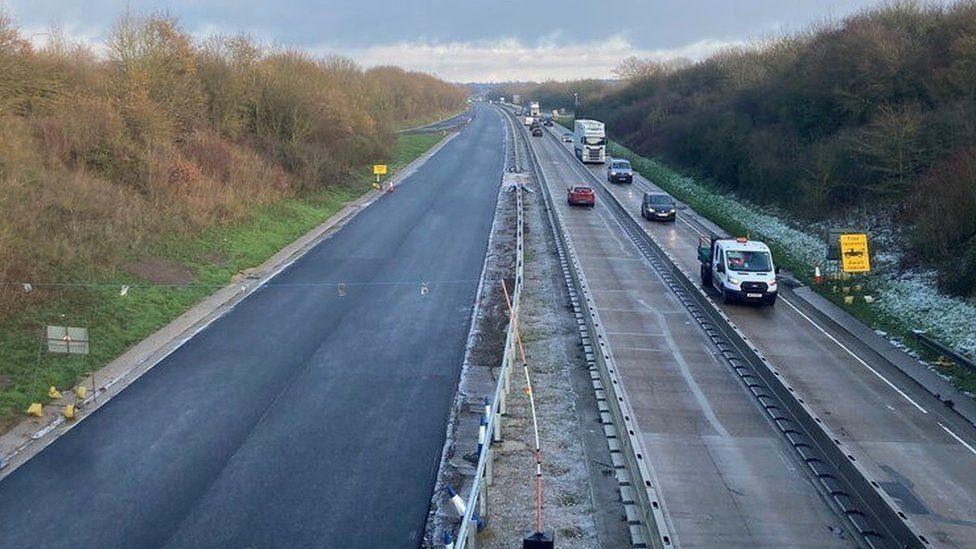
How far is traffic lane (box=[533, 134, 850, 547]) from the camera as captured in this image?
13086mm

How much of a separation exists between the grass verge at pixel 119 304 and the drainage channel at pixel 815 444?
598 inches

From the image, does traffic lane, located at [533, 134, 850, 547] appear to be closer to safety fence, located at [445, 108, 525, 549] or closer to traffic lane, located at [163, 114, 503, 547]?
safety fence, located at [445, 108, 525, 549]

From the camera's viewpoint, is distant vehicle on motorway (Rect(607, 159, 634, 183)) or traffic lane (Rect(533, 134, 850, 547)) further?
distant vehicle on motorway (Rect(607, 159, 634, 183))

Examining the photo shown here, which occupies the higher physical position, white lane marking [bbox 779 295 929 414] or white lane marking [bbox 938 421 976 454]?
white lane marking [bbox 779 295 929 414]

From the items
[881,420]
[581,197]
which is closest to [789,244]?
[581,197]

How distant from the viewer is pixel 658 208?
45.2 meters

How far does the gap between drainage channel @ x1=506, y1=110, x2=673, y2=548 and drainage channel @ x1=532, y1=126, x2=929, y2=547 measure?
2.89 meters

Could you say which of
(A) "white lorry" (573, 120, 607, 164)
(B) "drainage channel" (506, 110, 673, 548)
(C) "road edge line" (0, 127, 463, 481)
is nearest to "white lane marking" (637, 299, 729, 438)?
(B) "drainage channel" (506, 110, 673, 548)

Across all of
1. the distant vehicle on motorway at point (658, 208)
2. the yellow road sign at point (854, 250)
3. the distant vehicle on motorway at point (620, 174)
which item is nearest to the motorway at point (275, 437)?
the yellow road sign at point (854, 250)

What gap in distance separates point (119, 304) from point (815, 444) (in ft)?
61.3

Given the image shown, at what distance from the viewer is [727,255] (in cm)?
2755

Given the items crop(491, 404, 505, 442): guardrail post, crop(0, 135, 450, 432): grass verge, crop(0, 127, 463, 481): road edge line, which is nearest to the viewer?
crop(491, 404, 505, 442): guardrail post

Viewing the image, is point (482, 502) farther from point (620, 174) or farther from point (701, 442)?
point (620, 174)

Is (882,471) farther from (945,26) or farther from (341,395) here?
(945,26)
